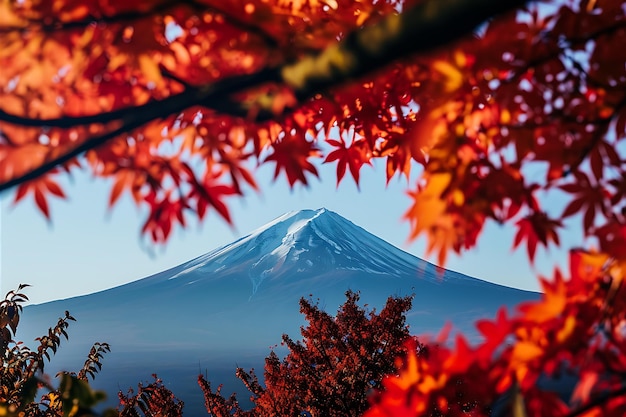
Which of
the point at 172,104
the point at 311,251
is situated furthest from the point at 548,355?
the point at 311,251

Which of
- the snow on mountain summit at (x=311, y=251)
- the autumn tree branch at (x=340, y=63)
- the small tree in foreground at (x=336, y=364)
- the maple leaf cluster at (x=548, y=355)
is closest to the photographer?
the autumn tree branch at (x=340, y=63)

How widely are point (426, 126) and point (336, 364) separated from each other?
922 cm

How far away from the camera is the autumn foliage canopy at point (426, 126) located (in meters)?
1.51

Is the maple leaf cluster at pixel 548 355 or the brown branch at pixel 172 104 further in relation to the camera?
the maple leaf cluster at pixel 548 355

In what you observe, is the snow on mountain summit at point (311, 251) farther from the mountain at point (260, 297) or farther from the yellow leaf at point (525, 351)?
the yellow leaf at point (525, 351)

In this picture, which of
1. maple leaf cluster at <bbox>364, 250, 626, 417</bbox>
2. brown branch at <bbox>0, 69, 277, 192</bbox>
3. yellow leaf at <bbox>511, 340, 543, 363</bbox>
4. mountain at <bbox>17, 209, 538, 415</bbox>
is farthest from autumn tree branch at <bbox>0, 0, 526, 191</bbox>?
mountain at <bbox>17, 209, 538, 415</bbox>

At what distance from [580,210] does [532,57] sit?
0.52 metres

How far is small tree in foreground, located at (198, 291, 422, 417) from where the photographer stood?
981 centimetres

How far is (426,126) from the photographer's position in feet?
5.46

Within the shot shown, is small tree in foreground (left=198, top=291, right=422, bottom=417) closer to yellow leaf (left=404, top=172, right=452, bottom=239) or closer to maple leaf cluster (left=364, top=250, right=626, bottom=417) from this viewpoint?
maple leaf cluster (left=364, top=250, right=626, bottom=417)

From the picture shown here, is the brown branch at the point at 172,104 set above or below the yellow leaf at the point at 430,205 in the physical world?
above

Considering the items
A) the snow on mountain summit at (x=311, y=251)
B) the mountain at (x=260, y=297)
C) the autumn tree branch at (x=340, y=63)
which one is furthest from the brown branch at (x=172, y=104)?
the snow on mountain summit at (x=311, y=251)

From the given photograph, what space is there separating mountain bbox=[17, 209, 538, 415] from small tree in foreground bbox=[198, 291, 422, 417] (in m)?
82.2

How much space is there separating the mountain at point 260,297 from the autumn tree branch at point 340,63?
9183 cm
